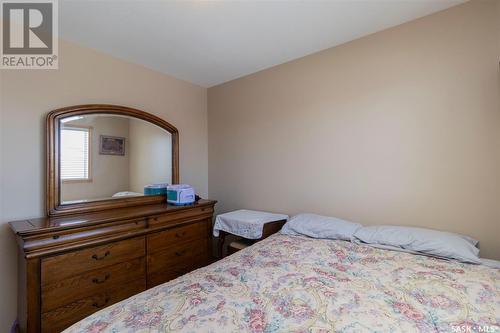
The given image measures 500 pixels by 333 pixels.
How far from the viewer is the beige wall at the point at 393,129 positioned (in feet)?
5.20

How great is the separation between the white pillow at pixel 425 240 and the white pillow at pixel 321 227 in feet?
0.27

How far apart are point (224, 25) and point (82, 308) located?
95.3 inches

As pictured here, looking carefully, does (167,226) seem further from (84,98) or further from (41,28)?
(41,28)

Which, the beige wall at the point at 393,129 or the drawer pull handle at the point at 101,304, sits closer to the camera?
the beige wall at the point at 393,129

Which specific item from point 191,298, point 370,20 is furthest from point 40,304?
point 370,20

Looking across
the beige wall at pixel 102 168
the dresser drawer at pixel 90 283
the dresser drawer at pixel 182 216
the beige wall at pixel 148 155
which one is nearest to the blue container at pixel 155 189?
the beige wall at pixel 148 155

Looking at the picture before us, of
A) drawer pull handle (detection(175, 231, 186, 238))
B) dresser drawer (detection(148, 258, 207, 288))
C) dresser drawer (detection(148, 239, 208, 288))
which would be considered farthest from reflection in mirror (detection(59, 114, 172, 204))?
Answer: dresser drawer (detection(148, 258, 207, 288))

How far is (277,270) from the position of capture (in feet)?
4.47

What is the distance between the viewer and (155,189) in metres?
2.61

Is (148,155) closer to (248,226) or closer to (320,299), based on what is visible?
(248,226)

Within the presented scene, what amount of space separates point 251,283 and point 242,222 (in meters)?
1.12

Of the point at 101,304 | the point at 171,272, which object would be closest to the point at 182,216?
the point at 171,272
